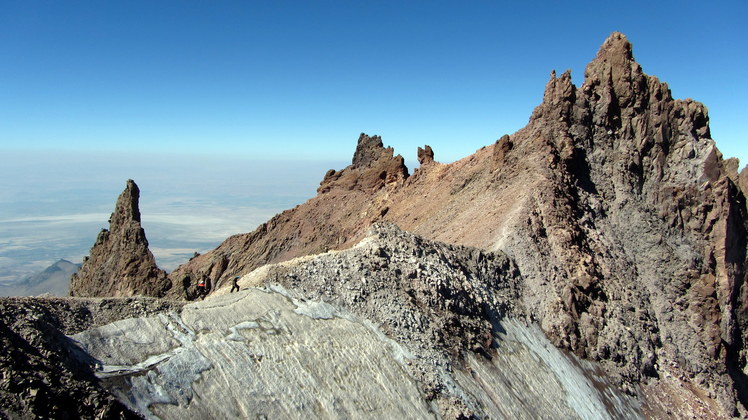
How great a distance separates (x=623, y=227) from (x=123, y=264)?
1173 inches

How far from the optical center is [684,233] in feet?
99.2

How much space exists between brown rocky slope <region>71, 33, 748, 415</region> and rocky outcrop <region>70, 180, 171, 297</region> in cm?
195

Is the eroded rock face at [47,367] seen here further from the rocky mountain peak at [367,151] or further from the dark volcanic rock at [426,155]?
the rocky mountain peak at [367,151]

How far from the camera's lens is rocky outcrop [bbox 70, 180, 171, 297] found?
30.2 meters

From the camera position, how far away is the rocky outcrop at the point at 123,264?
99.0ft

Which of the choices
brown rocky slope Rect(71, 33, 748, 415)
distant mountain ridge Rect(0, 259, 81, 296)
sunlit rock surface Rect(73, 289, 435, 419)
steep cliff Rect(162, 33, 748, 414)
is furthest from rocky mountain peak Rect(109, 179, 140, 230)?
distant mountain ridge Rect(0, 259, 81, 296)

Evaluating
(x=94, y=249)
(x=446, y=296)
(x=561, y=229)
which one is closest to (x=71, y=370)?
(x=446, y=296)

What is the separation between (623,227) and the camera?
30.5 m

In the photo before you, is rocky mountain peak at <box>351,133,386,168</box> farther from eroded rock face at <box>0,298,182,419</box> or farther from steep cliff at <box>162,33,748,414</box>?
eroded rock face at <box>0,298,182,419</box>

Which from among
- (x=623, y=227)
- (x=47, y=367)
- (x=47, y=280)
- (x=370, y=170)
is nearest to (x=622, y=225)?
(x=623, y=227)

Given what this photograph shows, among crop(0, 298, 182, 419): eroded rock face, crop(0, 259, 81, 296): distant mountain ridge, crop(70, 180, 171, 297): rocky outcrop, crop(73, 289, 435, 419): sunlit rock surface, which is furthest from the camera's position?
crop(0, 259, 81, 296): distant mountain ridge

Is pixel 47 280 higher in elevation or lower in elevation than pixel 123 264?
lower

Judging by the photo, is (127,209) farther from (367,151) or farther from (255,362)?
(367,151)

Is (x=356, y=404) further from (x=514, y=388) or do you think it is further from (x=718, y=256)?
(x=718, y=256)
